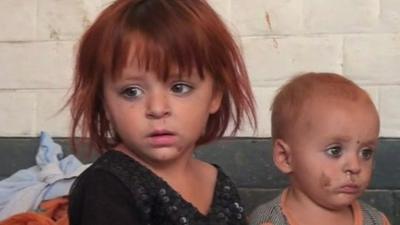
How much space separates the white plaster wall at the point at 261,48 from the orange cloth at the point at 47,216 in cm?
61

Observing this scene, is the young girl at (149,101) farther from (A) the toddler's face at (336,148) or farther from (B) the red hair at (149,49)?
(A) the toddler's face at (336,148)

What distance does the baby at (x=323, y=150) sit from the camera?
2.25 metres

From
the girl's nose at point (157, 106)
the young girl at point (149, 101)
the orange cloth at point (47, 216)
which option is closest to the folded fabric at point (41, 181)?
the orange cloth at point (47, 216)

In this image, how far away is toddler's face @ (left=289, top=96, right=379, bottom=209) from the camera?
2248 mm

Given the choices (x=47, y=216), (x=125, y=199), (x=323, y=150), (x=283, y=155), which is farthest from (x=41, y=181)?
(x=125, y=199)

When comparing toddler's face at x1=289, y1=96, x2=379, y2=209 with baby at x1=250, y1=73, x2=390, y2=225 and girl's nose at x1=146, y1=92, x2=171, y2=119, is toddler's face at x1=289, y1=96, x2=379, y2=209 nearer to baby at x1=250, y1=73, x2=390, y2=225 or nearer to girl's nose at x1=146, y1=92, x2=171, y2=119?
baby at x1=250, y1=73, x2=390, y2=225

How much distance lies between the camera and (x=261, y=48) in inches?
134

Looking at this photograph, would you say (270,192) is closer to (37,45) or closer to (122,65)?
(37,45)

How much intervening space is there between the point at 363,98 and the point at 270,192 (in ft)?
3.65

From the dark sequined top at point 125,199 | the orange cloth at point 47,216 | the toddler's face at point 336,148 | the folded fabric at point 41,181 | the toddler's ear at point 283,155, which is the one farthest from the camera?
the folded fabric at point 41,181

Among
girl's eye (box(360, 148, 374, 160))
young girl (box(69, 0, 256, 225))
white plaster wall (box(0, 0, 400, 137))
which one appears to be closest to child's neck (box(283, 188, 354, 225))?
girl's eye (box(360, 148, 374, 160))

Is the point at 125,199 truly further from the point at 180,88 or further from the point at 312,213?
the point at 312,213

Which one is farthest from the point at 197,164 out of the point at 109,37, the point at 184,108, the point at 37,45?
the point at 37,45

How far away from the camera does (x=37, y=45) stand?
3.65 meters
